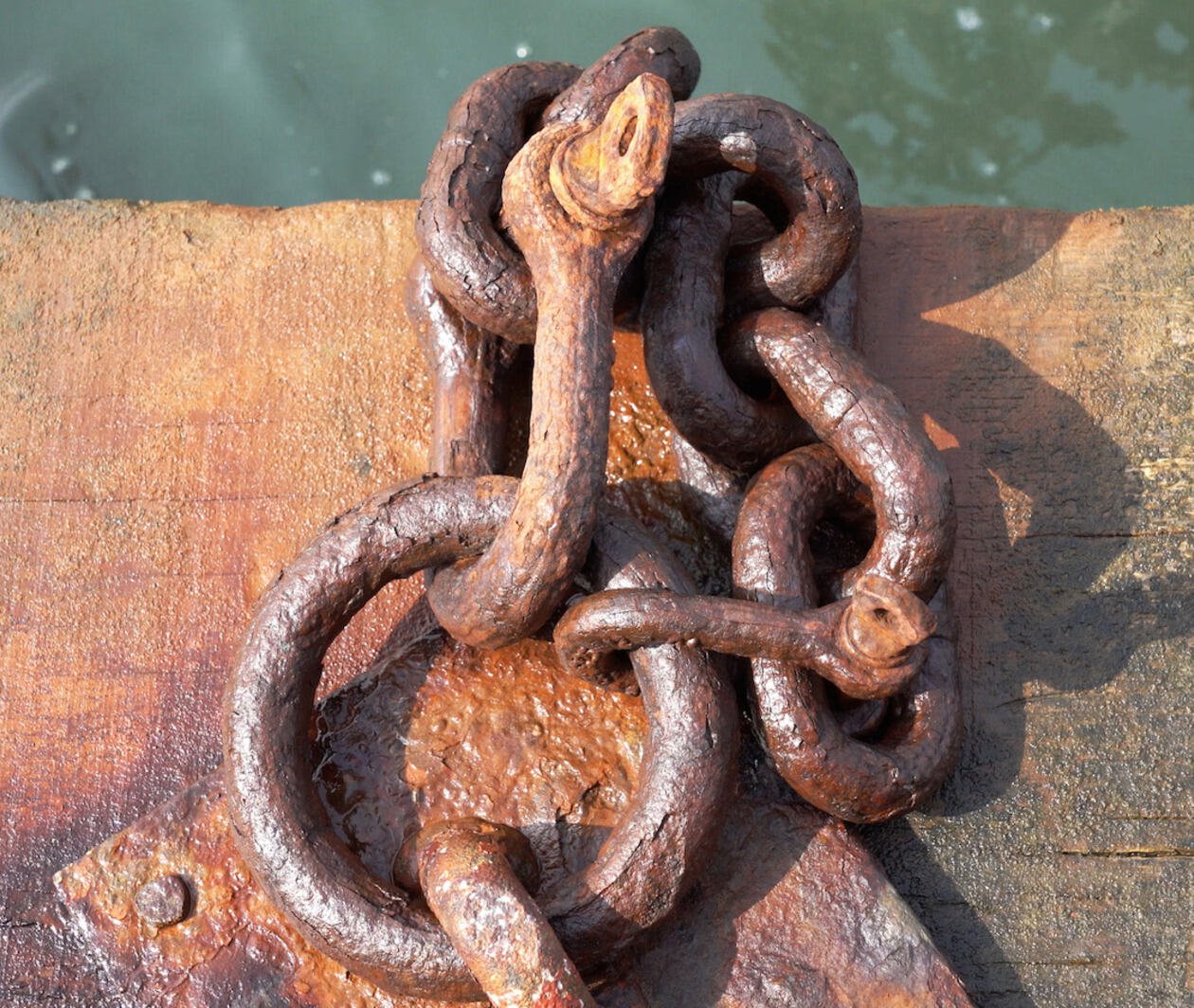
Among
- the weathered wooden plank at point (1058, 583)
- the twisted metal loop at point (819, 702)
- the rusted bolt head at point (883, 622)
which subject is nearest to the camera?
the rusted bolt head at point (883, 622)

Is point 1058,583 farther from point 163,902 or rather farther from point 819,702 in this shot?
point 163,902

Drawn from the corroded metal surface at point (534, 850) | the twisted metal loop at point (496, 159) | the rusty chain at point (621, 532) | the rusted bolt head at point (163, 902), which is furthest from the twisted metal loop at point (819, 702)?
the rusted bolt head at point (163, 902)

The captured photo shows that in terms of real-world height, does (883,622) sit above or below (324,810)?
above

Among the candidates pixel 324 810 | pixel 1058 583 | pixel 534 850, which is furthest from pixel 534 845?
pixel 1058 583

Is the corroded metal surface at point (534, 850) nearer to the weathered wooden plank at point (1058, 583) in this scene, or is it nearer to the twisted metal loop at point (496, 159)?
the weathered wooden plank at point (1058, 583)

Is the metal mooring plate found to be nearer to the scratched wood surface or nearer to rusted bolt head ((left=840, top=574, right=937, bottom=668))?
the scratched wood surface


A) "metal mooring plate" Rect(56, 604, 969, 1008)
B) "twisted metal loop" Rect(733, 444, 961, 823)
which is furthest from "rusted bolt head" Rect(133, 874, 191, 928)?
"twisted metal loop" Rect(733, 444, 961, 823)
